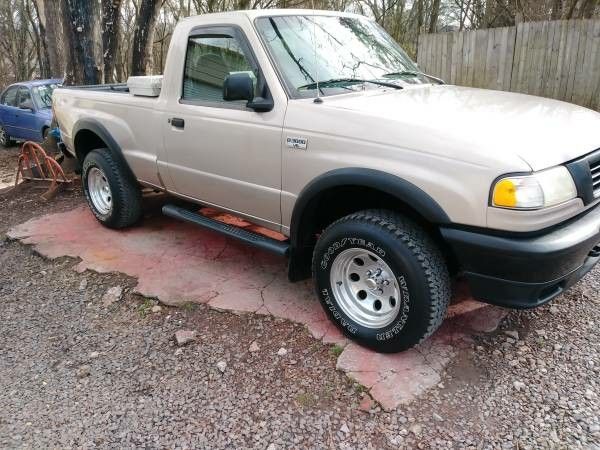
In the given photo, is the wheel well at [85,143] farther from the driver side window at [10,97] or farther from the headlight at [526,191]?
the driver side window at [10,97]

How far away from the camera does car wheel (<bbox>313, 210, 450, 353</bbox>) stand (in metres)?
2.70

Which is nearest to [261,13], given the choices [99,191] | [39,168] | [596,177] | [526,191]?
[526,191]

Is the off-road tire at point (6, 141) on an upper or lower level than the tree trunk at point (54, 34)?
lower

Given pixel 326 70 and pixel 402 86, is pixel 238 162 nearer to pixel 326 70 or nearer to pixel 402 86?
pixel 326 70

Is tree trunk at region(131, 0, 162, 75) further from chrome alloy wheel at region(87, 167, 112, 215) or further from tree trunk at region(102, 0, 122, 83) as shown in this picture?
chrome alloy wheel at region(87, 167, 112, 215)

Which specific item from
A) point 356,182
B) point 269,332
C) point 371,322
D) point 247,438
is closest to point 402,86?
point 356,182

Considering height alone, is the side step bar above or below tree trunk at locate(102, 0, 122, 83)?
below

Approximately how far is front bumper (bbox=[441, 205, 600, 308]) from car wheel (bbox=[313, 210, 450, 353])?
0.64 ft

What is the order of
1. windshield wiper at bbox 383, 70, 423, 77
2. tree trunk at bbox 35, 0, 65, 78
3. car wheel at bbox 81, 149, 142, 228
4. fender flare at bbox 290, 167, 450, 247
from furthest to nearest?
1. tree trunk at bbox 35, 0, 65, 78
2. car wheel at bbox 81, 149, 142, 228
3. windshield wiper at bbox 383, 70, 423, 77
4. fender flare at bbox 290, 167, 450, 247

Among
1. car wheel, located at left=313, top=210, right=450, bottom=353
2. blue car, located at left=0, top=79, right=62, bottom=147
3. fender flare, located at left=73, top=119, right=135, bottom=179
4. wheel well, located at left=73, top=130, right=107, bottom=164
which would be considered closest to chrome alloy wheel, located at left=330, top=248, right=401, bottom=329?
car wheel, located at left=313, top=210, right=450, bottom=353

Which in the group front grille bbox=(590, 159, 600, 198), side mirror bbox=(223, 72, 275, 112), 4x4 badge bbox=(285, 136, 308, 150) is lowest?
front grille bbox=(590, 159, 600, 198)

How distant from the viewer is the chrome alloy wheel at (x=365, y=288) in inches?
116

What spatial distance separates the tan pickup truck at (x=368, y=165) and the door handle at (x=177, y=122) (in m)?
0.03

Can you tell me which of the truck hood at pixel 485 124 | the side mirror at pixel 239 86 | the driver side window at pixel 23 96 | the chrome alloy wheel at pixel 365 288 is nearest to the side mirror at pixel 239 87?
the side mirror at pixel 239 86
